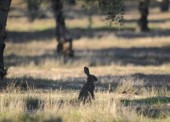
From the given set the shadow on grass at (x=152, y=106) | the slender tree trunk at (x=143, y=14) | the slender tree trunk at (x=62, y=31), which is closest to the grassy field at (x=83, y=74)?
the shadow on grass at (x=152, y=106)

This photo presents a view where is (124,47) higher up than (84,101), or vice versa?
(84,101)

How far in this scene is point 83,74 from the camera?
26125 millimetres

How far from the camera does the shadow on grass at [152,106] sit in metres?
13.8

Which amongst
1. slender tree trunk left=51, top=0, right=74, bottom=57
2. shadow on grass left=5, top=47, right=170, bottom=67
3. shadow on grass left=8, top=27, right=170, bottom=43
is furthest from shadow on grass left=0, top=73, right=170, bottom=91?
shadow on grass left=8, top=27, right=170, bottom=43

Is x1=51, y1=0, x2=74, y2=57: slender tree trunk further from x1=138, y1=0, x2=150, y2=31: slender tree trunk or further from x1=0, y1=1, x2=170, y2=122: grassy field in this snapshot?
x1=138, y1=0, x2=150, y2=31: slender tree trunk

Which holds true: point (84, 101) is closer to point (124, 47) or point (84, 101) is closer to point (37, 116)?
point (37, 116)

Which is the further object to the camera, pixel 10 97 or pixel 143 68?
pixel 143 68

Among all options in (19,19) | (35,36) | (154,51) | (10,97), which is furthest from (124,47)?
(10,97)

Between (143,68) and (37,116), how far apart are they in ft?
56.1

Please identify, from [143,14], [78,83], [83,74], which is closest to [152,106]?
[78,83]

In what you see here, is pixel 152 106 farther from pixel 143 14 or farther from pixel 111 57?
pixel 143 14

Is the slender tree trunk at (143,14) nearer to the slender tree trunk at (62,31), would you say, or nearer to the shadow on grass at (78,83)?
the slender tree trunk at (62,31)

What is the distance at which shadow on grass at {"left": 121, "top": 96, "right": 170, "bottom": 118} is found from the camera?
45.2 ft

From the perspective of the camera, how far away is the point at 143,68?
97.8ft
